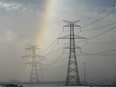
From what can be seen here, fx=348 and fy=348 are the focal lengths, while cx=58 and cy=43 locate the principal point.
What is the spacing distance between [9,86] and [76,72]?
1616 inches

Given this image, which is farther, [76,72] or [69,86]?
[69,86]

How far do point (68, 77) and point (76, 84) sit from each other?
8510mm

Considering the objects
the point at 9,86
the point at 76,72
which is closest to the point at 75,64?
the point at 76,72

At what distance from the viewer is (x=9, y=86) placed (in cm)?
13775

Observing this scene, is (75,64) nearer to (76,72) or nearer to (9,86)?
(76,72)

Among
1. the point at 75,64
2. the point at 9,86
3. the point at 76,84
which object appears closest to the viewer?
the point at 75,64

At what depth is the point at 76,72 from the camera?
348ft

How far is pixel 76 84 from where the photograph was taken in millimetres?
113562

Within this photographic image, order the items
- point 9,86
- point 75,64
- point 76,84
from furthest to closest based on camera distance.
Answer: point 9,86 < point 76,84 < point 75,64

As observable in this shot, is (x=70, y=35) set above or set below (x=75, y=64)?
above

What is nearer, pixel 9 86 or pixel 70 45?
pixel 70 45

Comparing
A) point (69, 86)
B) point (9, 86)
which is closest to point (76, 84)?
point (69, 86)

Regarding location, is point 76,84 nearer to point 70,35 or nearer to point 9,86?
point 70,35

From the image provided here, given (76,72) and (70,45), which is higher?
(70,45)
